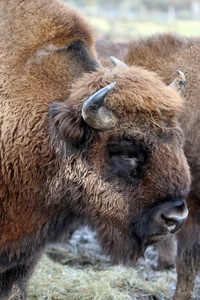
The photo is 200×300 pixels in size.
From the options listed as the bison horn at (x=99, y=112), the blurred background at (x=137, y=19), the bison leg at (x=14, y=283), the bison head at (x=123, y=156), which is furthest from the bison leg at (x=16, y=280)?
the blurred background at (x=137, y=19)

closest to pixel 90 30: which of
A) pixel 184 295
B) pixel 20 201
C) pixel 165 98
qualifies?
pixel 165 98

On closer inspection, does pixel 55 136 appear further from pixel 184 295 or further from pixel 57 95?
pixel 184 295

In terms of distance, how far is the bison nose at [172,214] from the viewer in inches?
144

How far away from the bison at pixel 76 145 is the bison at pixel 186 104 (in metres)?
1.11

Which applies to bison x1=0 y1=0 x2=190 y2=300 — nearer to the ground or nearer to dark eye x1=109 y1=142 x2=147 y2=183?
dark eye x1=109 y1=142 x2=147 y2=183

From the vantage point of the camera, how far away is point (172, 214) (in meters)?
3.64

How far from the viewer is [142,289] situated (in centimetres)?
597

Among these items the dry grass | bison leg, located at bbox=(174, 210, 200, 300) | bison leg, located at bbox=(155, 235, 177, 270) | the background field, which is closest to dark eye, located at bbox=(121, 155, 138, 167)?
the background field

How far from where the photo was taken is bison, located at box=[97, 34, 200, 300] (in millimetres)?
5055

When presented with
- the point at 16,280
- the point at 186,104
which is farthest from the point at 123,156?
the point at 16,280

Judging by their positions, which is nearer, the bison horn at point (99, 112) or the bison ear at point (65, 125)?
the bison horn at point (99, 112)

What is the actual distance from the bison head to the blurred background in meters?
6.32

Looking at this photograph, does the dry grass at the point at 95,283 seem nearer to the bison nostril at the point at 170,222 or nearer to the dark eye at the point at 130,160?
the bison nostril at the point at 170,222

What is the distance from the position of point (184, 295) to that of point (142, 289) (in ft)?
2.47
